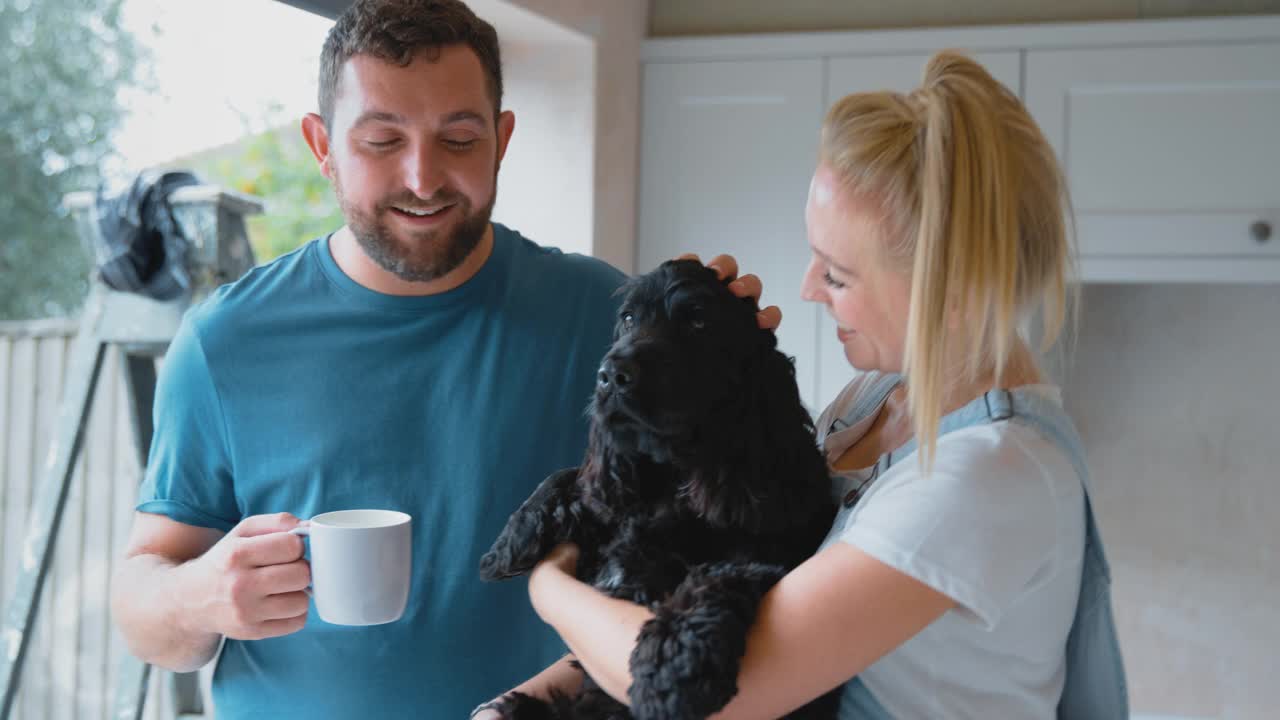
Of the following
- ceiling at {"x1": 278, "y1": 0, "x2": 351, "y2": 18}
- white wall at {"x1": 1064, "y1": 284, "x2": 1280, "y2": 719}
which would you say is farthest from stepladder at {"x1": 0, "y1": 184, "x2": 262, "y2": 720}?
white wall at {"x1": 1064, "y1": 284, "x2": 1280, "y2": 719}

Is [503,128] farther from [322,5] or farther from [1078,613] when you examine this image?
[1078,613]

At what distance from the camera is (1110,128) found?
3020 millimetres

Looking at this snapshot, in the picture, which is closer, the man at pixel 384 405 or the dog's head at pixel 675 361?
the dog's head at pixel 675 361

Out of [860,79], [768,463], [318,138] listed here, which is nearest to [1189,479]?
[860,79]

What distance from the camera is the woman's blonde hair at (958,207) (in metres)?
0.97

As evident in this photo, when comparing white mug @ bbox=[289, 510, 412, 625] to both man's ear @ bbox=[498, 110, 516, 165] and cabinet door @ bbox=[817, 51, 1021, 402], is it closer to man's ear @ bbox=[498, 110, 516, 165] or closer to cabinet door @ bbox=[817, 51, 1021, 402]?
man's ear @ bbox=[498, 110, 516, 165]

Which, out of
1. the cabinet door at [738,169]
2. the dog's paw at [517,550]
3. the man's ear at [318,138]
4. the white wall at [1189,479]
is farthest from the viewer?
the white wall at [1189,479]

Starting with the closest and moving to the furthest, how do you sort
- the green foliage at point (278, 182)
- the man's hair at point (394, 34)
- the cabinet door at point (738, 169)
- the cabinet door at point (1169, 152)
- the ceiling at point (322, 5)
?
the man's hair at point (394, 34)
the ceiling at point (322, 5)
the green foliage at point (278, 182)
the cabinet door at point (1169, 152)
the cabinet door at point (738, 169)

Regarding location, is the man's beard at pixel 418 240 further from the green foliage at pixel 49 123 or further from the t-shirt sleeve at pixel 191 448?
the green foliage at pixel 49 123

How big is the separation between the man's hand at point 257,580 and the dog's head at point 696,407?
0.98 feet

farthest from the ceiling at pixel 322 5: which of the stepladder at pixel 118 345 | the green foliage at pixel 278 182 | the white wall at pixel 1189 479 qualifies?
the white wall at pixel 1189 479

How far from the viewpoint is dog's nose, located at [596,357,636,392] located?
1.07 m

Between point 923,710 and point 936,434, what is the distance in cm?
26

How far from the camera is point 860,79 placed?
316 cm
